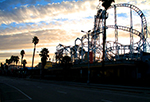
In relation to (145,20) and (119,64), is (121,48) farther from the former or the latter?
(119,64)

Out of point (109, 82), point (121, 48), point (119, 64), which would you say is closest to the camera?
point (109, 82)

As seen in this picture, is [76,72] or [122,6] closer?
[122,6]

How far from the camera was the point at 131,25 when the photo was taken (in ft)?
174

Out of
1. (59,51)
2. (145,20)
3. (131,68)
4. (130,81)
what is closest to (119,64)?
(131,68)

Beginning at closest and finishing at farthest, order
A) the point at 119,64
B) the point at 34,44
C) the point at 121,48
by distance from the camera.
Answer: the point at 119,64, the point at 121,48, the point at 34,44

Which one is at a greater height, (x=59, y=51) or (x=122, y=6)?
(x=122, y=6)

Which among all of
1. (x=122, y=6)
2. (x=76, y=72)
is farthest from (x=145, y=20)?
(x=76, y=72)

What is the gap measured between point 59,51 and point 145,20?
167 feet

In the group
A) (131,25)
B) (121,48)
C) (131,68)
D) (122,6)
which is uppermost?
(122,6)

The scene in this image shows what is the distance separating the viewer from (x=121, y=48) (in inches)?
2469

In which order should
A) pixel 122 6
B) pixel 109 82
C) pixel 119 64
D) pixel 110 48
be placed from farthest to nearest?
pixel 110 48 → pixel 122 6 → pixel 119 64 → pixel 109 82

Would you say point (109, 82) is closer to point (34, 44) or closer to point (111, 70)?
point (111, 70)

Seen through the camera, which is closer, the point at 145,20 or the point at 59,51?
the point at 145,20

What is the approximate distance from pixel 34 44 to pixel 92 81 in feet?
175
